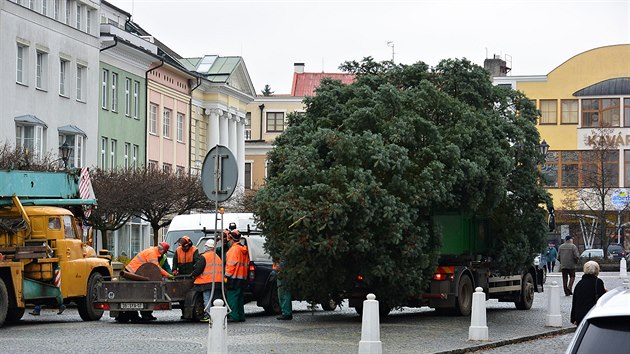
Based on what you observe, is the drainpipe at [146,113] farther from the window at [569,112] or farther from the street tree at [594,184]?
the window at [569,112]

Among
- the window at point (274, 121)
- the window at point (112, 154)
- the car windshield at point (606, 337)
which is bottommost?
the car windshield at point (606, 337)

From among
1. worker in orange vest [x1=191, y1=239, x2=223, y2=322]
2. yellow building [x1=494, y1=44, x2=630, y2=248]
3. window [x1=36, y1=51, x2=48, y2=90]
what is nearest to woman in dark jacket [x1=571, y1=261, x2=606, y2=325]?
worker in orange vest [x1=191, y1=239, x2=223, y2=322]

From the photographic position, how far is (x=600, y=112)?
301 ft

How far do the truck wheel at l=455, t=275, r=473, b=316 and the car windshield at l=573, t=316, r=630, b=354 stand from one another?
1919 cm

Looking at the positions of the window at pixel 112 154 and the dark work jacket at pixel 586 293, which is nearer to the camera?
the dark work jacket at pixel 586 293

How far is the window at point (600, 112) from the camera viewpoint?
91.2m

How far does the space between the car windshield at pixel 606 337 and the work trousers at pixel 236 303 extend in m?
18.0

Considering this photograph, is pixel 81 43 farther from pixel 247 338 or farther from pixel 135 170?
pixel 247 338

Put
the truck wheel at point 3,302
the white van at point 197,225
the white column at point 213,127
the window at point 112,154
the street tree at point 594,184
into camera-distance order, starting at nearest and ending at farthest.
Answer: the truck wheel at point 3,302, the white van at point 197,225, the window at point 112,154, the white column at point 213,127, the street tree at point 594,184

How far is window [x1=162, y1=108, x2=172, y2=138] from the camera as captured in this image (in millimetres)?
67688

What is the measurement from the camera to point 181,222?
3159cm

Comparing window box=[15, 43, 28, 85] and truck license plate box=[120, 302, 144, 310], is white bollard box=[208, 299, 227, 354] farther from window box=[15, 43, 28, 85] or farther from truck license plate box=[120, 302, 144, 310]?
window box=[15, 43, 28, 85]

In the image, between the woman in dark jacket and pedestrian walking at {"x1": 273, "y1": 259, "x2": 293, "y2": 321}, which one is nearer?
the woman in dark jacket

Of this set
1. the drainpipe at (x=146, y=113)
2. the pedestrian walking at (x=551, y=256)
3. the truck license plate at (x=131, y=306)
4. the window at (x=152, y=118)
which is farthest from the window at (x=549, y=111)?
the truck license plate at (x=131, y=306)
